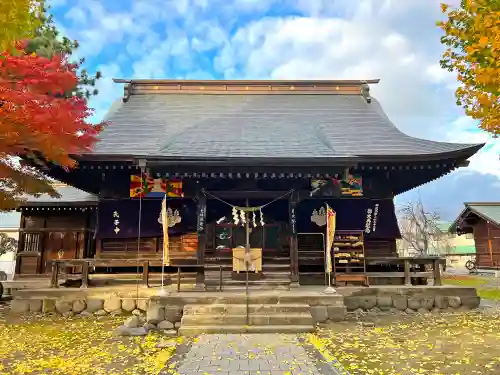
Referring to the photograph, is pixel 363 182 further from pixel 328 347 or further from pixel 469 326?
pixel 328 347

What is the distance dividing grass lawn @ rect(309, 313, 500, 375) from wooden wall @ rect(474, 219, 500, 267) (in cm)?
2074

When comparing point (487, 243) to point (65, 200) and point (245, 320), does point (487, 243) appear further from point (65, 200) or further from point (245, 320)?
point (65, 200)

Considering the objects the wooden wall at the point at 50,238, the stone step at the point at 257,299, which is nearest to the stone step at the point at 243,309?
the stone step at the point at 257,299

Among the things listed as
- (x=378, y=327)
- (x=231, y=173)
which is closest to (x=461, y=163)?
(x=378, y=327)

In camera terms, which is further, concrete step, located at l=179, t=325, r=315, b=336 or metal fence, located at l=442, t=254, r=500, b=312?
metal fence, located at l=442, t=254, r=500, b=312

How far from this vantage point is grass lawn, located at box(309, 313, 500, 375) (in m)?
5.77

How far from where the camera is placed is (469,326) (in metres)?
8.55

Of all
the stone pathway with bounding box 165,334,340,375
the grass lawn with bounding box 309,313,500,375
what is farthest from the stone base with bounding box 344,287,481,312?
the stone pathway with bounding box 165,334,340,375

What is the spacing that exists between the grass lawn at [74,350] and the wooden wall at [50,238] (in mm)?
8879

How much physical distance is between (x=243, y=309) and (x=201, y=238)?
2.94 m

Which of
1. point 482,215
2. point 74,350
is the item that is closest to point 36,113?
point 74,350

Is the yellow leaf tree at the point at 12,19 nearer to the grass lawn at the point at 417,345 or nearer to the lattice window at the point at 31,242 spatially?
the grass lawn at the point at 417,345

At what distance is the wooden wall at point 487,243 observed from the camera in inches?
1044

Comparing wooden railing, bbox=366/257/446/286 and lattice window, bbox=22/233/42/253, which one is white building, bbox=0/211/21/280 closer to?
lattice window, bbox=22/233/42/253
